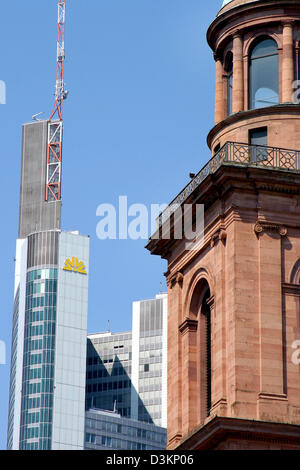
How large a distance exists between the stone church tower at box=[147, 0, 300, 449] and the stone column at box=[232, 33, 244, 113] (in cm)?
5

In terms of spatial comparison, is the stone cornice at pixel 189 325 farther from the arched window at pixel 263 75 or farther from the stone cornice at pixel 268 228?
the arched window at pixel 263 75

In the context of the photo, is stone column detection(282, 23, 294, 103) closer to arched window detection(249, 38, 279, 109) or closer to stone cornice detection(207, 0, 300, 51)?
arched window detection(249, 38, 279, 109)

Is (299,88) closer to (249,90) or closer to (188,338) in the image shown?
(249,90)

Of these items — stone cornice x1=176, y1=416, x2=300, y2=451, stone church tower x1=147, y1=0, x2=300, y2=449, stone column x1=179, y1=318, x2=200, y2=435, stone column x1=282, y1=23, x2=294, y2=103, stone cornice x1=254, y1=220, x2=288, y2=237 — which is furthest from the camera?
stone column x1=282, y1=23, x2=294, y2=103

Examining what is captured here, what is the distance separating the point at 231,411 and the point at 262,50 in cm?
1762

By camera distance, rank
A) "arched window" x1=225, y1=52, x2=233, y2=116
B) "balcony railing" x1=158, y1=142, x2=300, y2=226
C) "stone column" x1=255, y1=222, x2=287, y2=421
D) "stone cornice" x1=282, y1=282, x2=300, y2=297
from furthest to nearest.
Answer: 1. "arched window" x1=225, y1=52, x2=233, y2=116
2. "balcony railing" x1=158, y1=142, x2=300, y2=226
3. "stone cornice" x1=282, y1=282, x2=300, y2=297
4. "stone column" x1=255, y1=222, x2=287, y2=421

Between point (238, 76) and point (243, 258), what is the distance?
979cm

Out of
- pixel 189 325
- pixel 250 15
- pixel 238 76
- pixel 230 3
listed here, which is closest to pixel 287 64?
pixel 238 76

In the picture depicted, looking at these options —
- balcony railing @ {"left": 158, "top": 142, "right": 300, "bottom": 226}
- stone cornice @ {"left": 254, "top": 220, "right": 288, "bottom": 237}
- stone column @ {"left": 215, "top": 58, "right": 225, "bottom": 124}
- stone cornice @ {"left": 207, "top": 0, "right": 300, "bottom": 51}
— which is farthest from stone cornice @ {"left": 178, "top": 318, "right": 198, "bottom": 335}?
stone cornice @ {"left": 207, "top": 0, "right": 300, "bottom": 51}

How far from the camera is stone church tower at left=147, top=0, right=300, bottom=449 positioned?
60125 millimetres

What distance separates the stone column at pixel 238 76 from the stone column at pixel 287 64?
2082 mm

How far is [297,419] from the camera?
196ft
